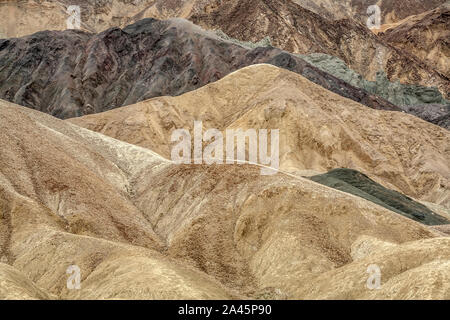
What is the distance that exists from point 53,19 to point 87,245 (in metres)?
121

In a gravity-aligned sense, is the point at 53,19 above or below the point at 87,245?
below

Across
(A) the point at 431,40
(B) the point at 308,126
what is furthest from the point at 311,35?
(B) the point at 308,126

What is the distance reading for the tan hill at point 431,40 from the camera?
504ft

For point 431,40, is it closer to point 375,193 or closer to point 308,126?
point 308,126

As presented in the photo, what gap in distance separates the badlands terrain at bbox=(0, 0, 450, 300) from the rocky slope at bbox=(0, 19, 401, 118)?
39 cm

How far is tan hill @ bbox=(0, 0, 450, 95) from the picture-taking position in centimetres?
13200

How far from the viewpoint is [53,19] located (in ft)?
458

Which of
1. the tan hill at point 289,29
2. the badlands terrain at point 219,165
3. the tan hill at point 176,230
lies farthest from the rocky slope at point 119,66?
the tan hill at point 176,230

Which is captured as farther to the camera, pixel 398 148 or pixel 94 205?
pixel 398 148

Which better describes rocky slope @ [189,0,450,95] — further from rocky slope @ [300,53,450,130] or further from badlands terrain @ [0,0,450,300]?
rocky slope @ [300,53,450,130]

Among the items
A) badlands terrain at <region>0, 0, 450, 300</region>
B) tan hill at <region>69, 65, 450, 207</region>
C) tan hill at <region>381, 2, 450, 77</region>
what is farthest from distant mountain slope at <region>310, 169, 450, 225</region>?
tan hill at <region>381, 2, 450, 77</region>
